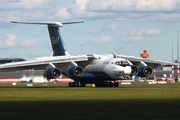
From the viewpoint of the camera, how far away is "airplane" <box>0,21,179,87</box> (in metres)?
65.2

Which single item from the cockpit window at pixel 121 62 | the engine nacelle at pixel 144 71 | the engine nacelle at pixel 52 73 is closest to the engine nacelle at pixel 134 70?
the cockpit window at pixel 121 62

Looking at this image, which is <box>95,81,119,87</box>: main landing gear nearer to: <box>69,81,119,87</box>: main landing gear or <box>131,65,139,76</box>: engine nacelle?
<box>69,81,119,87</box>: main landing gear

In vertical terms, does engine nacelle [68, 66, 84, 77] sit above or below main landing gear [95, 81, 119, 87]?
above

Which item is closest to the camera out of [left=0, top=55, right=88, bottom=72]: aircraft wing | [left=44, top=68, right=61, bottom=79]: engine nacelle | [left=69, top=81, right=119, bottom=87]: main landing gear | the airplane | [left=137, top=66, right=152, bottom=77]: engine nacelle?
[left=44, top=68, right=61, bottom=79]: engine nacelle

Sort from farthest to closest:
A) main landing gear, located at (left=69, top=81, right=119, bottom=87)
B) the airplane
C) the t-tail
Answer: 1. the t-tail
2. main landing gear, located at (left=69, top=81, right=119, bottom=87)
3. the airplane

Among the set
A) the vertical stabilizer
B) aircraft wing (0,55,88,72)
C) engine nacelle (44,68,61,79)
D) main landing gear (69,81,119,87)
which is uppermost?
the vertical stabilizer

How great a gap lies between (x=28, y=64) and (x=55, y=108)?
38.8 meters

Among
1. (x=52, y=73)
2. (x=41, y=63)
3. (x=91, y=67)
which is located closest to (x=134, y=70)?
(x=91, y=67)

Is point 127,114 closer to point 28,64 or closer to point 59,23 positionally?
point 28,64

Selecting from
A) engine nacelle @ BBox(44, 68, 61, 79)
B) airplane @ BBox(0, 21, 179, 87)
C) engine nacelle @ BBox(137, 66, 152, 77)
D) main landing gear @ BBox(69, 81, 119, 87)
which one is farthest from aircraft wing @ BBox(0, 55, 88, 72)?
engine nacelle @ BBox(137, 66, 152, 77)

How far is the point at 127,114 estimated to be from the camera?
24.3 meters

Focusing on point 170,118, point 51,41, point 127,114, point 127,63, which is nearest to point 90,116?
point 127,114

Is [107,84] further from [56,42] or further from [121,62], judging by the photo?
[56,42]

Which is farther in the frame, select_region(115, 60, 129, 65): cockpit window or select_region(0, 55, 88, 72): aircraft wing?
select_region(0, 55, 88, 72): aircraft wing
